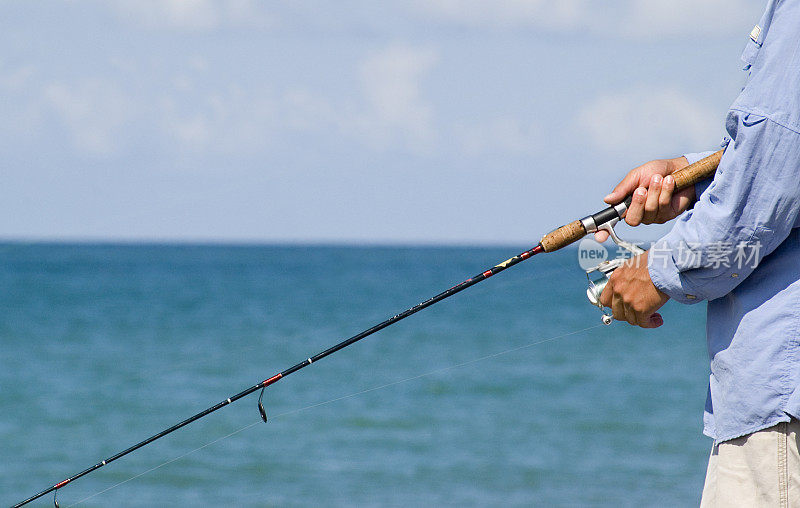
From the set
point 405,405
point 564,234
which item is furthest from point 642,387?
point 564,234

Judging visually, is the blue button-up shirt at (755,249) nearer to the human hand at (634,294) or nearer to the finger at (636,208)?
the human hand at (634,294)

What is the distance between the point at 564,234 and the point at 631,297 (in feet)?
1.01

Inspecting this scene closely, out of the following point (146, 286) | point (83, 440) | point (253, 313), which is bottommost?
point (83, 440)

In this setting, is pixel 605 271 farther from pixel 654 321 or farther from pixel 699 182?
pixel 699 182

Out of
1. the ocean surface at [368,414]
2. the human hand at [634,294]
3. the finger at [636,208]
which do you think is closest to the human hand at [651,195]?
the finger at [636,208]

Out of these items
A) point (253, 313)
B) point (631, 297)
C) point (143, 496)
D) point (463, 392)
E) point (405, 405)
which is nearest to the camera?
point (631, 297)

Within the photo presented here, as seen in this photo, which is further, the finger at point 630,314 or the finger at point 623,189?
the finger at point 623,189

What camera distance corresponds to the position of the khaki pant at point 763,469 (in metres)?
1.72

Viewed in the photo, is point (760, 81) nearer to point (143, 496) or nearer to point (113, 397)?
point (143, 496)

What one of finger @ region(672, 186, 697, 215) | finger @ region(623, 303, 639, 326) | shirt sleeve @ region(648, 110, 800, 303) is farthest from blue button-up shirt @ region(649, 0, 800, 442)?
finger @ region(672, 186, 697, 215)

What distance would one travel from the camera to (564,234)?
2.15 meters

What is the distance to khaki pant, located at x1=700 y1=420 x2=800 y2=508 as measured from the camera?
5.63ft

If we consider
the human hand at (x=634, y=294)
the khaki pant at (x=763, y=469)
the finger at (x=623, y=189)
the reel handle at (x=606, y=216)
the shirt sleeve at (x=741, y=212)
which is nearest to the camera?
the shirt sleeve at (x=741, y=212)

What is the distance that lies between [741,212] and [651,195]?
353 millimetres
